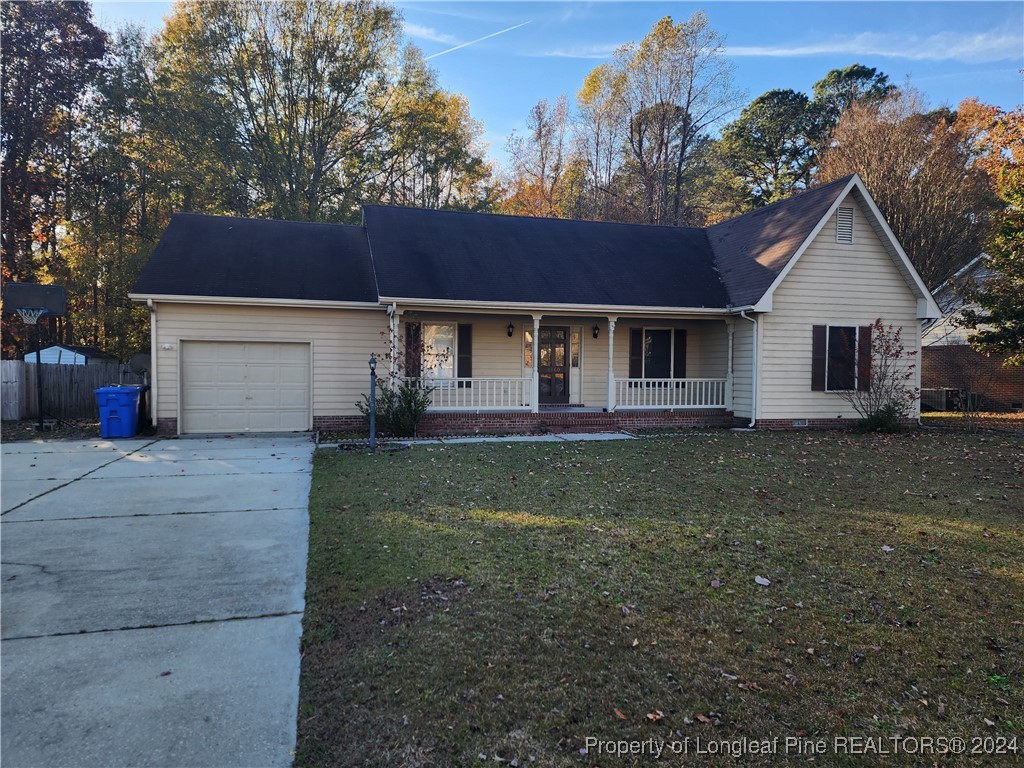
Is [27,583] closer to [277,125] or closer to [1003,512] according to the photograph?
[1003,512]

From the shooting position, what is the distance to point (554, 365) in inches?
582

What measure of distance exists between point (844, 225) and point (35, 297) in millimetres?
19819

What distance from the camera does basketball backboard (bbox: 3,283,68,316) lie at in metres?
13.9

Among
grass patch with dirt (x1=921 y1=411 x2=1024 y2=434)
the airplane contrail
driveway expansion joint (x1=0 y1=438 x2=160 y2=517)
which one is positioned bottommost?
driveway expansion joint (x1=0 y1=438 x2=160 y2=517)

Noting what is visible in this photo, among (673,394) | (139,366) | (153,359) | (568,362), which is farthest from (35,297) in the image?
(673,394)

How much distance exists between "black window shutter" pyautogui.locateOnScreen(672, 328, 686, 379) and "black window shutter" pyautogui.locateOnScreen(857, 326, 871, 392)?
4.09 m

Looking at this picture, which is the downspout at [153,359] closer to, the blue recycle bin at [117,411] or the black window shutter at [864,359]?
the blue recycle bin at [117,411]

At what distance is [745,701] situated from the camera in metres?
2.95

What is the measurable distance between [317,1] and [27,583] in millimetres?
25553

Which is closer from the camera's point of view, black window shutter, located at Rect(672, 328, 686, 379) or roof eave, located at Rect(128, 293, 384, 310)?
roof eave, located at Rect(128, 293, 384, 310)

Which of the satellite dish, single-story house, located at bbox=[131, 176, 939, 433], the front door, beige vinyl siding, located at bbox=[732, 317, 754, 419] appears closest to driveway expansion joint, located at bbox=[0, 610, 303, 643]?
single-story house, located at bbox=[131, 176, 939, 433]

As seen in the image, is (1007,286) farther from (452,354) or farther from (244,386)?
(244,386)

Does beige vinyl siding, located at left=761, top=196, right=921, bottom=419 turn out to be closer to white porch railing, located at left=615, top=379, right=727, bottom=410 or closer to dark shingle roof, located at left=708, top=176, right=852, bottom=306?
dark shingle roof, located at left=708, top=176, right=852, bottom=306

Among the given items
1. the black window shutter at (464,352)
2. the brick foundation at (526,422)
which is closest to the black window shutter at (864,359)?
the brick foundation at (526,422)
